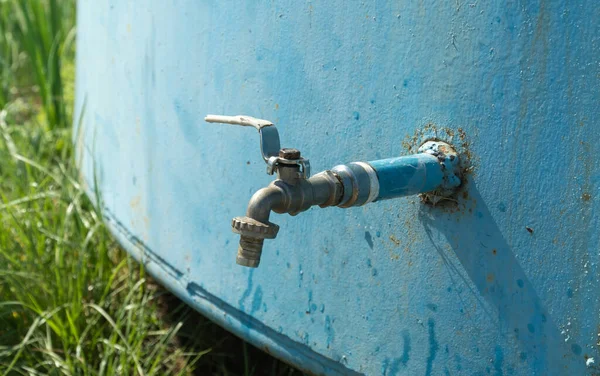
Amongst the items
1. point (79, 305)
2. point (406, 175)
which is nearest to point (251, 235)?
point (406, 175)

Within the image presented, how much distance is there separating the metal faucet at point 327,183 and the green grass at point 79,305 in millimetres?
795

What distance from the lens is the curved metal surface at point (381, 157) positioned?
45.7 inches

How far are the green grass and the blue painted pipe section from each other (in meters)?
0.80

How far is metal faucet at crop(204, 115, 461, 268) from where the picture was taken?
3.85 ft

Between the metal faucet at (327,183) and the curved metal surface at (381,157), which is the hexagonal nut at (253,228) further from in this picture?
the curved metal surface at (381,157)

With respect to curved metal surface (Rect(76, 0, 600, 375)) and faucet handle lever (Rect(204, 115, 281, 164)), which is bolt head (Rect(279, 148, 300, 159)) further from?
curved metal surface (Rect(76, 0, 600, 375))

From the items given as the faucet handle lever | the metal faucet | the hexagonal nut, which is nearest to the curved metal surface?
the metal faucet

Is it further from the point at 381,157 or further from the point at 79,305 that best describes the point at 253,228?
the point at 79,305

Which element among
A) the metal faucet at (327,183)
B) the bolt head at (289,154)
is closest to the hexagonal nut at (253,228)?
the metal faucet at (327,183)

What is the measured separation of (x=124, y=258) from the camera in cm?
237

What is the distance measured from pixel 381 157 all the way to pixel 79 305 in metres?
1.04

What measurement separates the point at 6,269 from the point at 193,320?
519mm

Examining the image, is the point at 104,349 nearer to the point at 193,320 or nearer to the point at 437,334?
the point at 193,320

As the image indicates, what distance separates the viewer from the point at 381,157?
1.39 m
